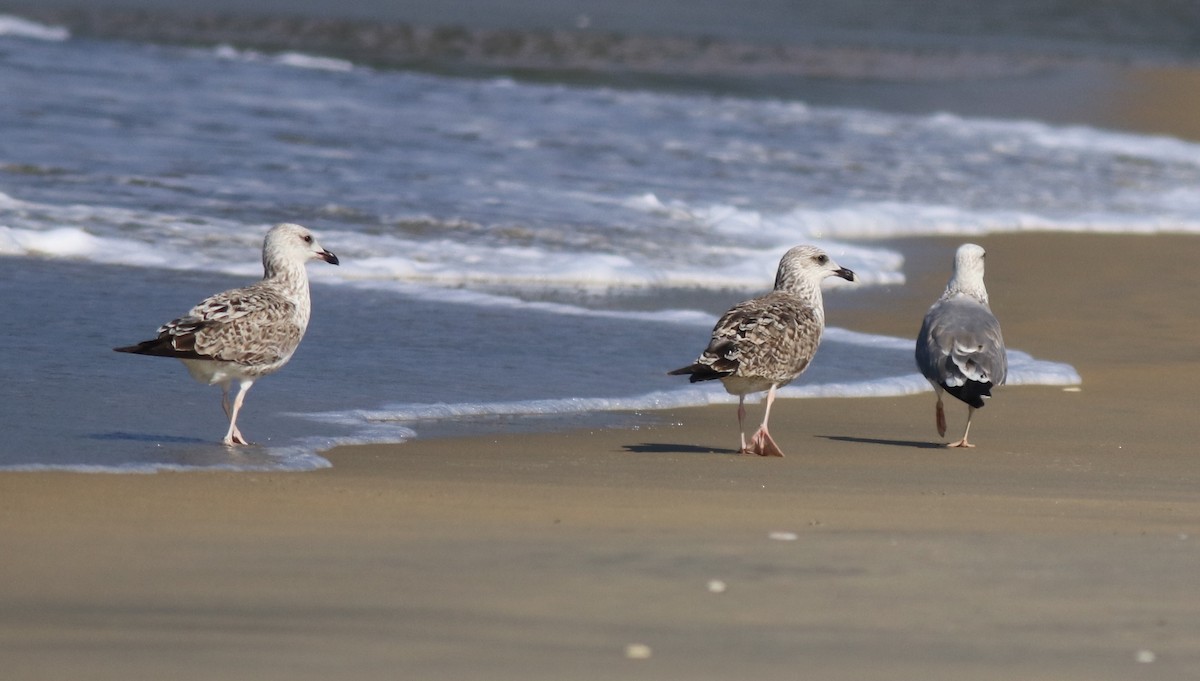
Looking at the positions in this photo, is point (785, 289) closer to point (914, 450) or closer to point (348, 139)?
point (914, 450)

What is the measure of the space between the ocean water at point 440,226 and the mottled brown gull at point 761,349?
0.70m

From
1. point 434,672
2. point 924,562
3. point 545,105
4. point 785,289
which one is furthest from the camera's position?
point 545,105

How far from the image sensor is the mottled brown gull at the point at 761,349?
6.77 meters

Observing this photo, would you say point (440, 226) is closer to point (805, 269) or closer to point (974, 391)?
point (805, 269)

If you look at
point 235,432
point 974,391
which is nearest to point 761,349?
point 974,391

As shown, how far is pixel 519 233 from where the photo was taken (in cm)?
1243

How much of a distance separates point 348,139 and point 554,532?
12.8 metres

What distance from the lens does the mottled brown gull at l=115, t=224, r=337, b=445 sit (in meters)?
6.43

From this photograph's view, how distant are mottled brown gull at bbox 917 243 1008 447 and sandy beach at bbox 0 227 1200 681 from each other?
325mm

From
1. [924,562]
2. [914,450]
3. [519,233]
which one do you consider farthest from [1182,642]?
[519,233]

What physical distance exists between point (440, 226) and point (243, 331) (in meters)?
5.97

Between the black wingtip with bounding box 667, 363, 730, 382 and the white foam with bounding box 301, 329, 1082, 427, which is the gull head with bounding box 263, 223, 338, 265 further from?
the black wingtip with bounding box 667, 363, 730, 382

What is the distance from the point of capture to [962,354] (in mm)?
7355

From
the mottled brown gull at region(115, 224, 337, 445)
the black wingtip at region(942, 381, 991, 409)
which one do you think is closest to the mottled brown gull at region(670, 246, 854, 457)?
the black wingtip at region(942, 381, 991, 409)
